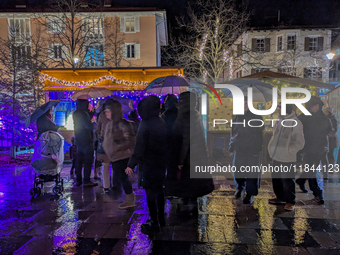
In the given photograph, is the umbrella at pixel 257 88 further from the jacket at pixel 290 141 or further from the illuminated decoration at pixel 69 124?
the illuminated decoration at pixel 69 124

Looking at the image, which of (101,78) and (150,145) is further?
(101,78)

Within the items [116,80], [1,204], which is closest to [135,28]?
[116,80]

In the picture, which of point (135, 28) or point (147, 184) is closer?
point (147, 184)

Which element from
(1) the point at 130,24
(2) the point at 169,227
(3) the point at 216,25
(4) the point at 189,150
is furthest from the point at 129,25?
(2) the point at 169,227

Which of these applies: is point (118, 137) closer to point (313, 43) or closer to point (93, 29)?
point (93, 29)

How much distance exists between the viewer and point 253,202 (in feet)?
19.7

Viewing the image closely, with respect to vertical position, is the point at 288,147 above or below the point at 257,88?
below

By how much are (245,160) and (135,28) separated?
27638mm

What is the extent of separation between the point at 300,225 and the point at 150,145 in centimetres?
290

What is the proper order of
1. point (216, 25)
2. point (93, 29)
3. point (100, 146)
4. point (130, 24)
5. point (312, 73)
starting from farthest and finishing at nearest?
point (312, 73), point (130, 24), point (93, 29), point (216, 25), point (100, 146)

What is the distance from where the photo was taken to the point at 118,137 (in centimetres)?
555

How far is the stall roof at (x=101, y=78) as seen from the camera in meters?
12.0

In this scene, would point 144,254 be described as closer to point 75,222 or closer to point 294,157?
point 75,222

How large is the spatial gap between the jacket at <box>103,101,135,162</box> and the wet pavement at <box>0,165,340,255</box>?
3.63 ft
